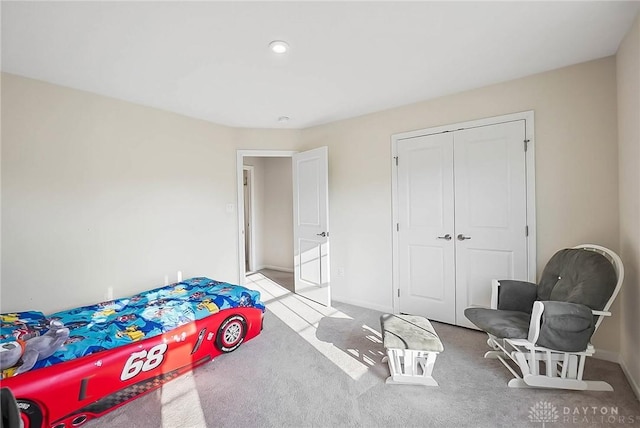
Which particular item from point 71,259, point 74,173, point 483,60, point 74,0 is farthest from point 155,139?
point 483,60

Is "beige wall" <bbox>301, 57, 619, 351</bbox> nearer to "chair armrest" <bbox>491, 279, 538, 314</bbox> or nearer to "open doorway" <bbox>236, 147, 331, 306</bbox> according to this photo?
"chair armrest" <bbox>491, 279, 538, 314</bbox>

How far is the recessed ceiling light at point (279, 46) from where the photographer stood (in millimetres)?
1939

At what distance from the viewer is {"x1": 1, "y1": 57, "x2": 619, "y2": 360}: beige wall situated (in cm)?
229

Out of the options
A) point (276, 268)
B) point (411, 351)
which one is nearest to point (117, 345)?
point (411, 351)

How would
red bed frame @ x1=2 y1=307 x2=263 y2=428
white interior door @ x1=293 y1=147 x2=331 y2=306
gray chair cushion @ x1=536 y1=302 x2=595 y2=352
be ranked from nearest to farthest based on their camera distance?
red bed frame @ x1=2 y1=307 x2=263 y2=428 → gray chair cushion @ x1=536 y1=302 x2=595 y2=352 → white interior door @ x1=293 y1=147 x2=331 y2=306

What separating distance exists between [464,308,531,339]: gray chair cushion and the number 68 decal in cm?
230

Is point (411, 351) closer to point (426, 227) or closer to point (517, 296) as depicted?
point (517, 296)

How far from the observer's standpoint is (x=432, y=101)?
304cm

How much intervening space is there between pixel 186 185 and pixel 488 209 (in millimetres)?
3352

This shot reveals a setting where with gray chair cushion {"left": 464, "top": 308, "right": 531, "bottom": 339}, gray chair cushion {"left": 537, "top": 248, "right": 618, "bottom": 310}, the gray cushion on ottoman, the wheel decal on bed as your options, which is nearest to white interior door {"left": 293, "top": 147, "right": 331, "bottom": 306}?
the wheel decal on bed

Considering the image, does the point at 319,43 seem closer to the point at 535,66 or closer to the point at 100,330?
the point at 535,66

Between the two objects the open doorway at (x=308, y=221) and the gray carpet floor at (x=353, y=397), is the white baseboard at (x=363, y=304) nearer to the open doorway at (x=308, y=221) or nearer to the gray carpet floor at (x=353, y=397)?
the open doorway at (x=308, y=221)

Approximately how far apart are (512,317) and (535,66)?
2057 mm

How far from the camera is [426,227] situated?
3.10 meters
